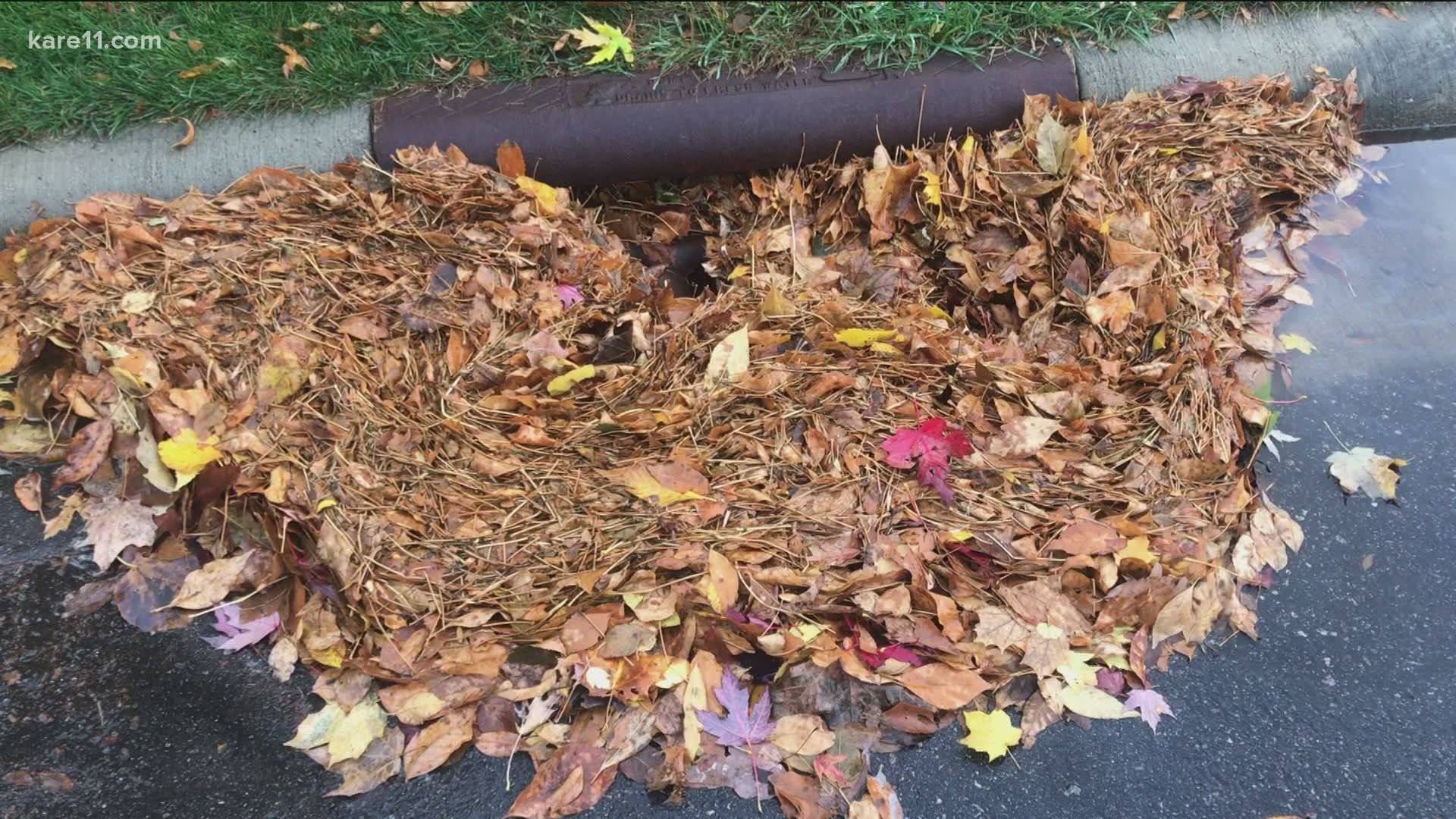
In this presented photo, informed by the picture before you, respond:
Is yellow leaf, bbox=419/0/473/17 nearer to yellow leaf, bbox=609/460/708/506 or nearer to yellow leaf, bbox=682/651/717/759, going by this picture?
yellow leaf, bbox=609/460/708/506

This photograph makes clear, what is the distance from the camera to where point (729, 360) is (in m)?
2.15

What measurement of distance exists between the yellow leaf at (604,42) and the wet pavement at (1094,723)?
1931 millimetres

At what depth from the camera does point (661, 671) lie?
5.71ft

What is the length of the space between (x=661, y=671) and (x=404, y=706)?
1.65 ft

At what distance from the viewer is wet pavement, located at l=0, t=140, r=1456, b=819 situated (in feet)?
5.39

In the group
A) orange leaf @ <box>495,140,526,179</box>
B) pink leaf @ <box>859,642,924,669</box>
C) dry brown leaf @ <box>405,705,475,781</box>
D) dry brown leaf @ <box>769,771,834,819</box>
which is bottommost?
dry brown leaf @ <box>405,705,475,781</box>

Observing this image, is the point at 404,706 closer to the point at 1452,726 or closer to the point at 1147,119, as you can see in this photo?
the point at 1452,726

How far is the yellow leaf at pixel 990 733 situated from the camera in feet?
5.58

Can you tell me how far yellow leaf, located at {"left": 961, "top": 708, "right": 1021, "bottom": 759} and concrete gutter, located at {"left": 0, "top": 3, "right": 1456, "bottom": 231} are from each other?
68.3 inches

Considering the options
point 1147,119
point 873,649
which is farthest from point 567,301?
point 1147,119

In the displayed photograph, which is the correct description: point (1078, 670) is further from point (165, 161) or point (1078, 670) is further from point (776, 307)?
point (165, 161)

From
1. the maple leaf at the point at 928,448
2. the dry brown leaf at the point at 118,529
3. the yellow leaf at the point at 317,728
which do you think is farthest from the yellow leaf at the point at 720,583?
the dry brown leaf at the point at 118,529

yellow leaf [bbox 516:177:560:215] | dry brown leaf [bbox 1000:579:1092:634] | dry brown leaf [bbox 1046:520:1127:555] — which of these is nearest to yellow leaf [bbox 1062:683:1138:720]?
dry brown leaf [bbox 1000:579:1092:634]

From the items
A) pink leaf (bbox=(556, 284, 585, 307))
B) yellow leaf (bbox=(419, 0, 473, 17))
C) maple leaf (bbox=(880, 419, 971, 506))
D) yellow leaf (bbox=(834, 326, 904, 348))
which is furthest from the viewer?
yellow leaf (bbox=(419, 0, 473, 17))
